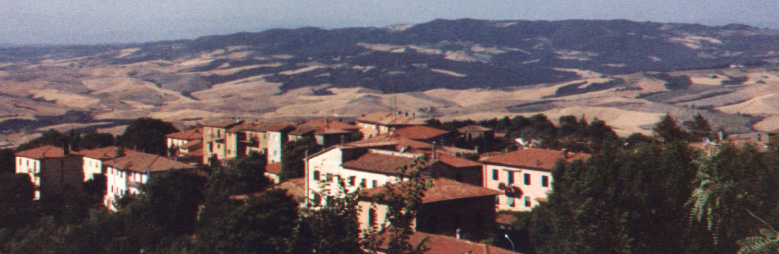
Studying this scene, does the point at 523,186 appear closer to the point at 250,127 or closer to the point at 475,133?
the point at 475,133

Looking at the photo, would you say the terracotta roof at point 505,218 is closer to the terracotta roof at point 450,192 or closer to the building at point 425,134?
the terracotta roof at point 450,192

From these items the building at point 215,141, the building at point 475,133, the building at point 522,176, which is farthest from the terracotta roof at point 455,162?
the building at point 215,141

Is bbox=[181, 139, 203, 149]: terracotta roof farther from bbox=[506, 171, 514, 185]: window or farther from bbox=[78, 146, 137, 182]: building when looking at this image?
bbox=[506, 171, 514, 185]: window

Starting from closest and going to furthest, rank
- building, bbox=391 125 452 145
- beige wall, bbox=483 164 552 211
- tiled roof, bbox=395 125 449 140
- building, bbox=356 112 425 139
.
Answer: beige wall, bbox=483 164 552 211 → building, bbox=391 125 452 145 → tiled roof, bbox=395 125 449 140 → building, bbox=356 112 425 139

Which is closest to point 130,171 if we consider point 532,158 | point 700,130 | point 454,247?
point 532,158

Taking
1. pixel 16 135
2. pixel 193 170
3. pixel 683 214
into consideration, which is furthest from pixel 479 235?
pixel 16 135

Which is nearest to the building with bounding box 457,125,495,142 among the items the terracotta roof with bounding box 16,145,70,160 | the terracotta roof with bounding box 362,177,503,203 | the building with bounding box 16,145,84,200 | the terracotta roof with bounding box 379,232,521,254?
the building with bounding box 16,145,84,200

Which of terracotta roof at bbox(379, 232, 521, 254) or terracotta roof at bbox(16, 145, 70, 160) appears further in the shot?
terracotta roof at bbox(16, 145, 70, 160)
